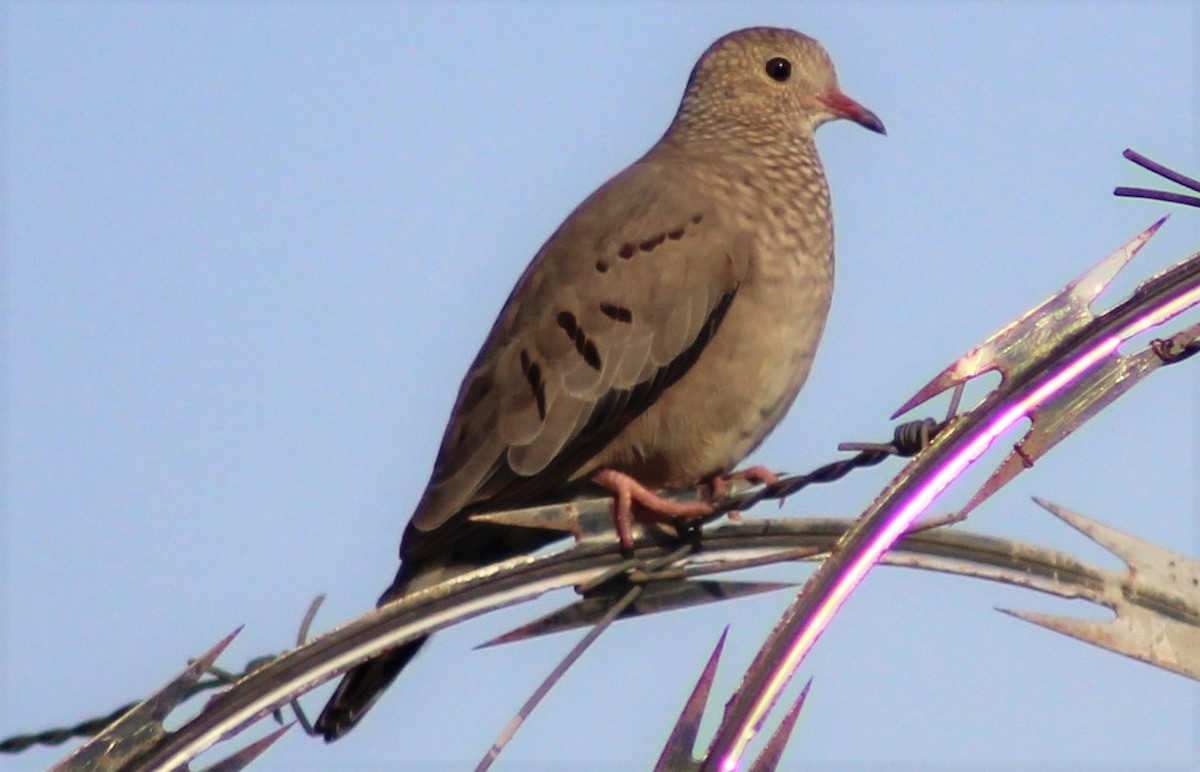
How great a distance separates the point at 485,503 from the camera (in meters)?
4.16

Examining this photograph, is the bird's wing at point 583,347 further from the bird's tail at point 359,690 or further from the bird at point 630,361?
the bird's tail at point 359,690

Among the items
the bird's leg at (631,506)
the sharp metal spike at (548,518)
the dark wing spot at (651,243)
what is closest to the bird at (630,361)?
the dark wing spot at (651,243)

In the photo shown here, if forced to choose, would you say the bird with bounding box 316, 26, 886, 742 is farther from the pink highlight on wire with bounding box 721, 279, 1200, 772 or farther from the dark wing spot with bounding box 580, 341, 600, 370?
the pink highlight on wire with bounding box 721, 279, 1200, 772

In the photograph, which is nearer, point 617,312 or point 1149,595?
point 1149,595

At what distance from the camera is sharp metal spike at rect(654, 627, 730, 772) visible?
8.51 feet

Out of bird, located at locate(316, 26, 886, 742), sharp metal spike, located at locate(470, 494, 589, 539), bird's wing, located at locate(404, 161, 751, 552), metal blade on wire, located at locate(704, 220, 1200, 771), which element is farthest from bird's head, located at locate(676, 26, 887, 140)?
metal blade on wire, located at locate(704, 220, 1200, 771)

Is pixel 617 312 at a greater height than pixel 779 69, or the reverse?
pixel 779 69

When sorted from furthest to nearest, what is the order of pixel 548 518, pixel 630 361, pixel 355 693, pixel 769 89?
pixel 769 89 < pixel 630 361 < pixel 355 693 < pixel 548 518

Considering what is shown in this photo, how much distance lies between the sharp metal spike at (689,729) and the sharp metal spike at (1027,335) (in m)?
0.44

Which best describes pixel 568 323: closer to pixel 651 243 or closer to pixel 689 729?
pixel 651 243

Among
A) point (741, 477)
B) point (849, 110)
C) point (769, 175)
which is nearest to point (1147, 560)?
point (741, 477)

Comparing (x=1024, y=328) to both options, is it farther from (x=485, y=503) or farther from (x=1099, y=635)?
(x=485, y=503)

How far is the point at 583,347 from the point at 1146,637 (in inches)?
74.0

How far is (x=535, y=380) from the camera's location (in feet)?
14.1
